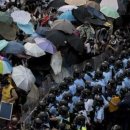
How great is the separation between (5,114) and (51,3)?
7839mm

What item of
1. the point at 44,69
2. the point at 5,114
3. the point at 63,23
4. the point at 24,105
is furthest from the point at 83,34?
the point at 5,114

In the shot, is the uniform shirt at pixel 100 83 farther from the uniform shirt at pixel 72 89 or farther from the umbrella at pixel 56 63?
the umbrella at pixel 56 63

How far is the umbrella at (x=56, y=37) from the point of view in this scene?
20641 millimetres

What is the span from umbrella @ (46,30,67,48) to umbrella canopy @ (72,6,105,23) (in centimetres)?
176

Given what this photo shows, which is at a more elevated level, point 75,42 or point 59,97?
point 59,97

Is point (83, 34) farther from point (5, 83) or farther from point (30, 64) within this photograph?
point (5, 83)

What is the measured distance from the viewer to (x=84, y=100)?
17688mm

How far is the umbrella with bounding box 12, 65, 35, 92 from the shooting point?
18984mm

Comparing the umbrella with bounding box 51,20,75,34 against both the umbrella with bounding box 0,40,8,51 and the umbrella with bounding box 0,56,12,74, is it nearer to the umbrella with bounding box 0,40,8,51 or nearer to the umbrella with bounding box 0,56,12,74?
the umbrella with bounding box 0,40,8,51

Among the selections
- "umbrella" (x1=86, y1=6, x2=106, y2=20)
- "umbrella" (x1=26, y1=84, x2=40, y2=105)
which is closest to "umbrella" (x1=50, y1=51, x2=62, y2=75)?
"umbrella" (x1=26, y1=84, x2=40, y2=105)

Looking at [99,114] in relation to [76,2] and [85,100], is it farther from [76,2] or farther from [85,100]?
[76,2]

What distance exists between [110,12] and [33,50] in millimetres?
4476

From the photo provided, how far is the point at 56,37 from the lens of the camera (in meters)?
20.8

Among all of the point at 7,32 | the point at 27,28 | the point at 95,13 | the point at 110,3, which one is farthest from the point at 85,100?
the point at 110,3
